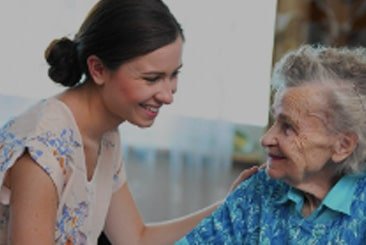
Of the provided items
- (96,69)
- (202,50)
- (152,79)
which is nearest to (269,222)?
(152,79)

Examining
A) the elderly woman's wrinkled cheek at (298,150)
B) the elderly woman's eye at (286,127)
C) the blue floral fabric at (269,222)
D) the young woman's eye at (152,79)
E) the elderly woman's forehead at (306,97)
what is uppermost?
the young woman's eye at (152,79)

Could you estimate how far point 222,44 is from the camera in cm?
324

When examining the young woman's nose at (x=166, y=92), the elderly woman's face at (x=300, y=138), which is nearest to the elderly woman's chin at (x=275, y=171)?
the elderly woman's face at (x=300, y=138)

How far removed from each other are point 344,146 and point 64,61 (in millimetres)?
734

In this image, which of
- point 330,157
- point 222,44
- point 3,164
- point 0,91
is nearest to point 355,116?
point 330,157

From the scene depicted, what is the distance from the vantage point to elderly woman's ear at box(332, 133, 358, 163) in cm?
170

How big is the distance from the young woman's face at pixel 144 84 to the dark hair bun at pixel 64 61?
112mm

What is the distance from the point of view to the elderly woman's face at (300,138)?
67.1 inches

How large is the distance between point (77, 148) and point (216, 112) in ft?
5.04

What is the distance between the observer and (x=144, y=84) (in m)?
1.76

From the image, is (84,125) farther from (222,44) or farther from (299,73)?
(222,44)

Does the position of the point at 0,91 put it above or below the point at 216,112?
above

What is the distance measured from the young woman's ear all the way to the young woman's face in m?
0.02

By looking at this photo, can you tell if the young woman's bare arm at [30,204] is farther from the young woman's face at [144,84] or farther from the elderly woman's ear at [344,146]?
the elderly woman's ear at [344,146]
